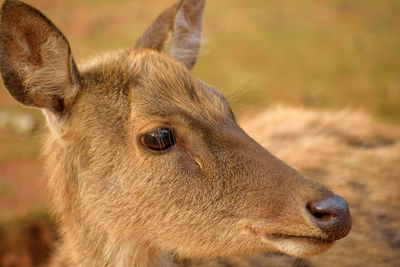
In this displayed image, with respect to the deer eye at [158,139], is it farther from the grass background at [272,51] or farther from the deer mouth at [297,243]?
the grass background at [272,51]

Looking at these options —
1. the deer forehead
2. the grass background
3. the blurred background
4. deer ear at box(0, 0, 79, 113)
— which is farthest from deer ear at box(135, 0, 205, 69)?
the grass background

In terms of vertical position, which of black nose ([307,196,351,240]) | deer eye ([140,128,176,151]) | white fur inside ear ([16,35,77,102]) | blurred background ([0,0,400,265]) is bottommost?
black nose ([307,196,351,240])

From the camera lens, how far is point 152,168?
2.89 metres

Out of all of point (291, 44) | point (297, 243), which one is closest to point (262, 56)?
point (291, 44)

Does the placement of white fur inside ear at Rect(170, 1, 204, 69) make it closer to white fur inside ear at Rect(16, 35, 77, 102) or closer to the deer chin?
white fur inside ear at Rect(16, 35, 77, 102)

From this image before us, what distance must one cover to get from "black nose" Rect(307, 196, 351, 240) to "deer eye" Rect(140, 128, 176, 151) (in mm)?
956

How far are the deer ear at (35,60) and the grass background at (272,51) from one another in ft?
13.1

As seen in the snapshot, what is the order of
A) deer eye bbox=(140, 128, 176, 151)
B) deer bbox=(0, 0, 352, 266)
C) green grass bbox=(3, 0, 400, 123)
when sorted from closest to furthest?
deer bbox=(0, 0, 352, 266) < deer eye bbox=(140, 128, 176, 151) < green grass bbox=(3, 0, 400, 123)

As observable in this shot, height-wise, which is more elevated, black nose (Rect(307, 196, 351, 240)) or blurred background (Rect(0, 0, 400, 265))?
blurred background (Rect(0, 0, 400, 265))

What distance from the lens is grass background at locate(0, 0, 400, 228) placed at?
29.1 ft

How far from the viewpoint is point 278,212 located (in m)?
2.64

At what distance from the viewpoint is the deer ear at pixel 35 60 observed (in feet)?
9.14

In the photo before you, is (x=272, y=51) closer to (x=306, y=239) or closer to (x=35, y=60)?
(x=35, y=60)

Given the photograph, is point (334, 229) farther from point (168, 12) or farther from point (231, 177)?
point (168, 12)
